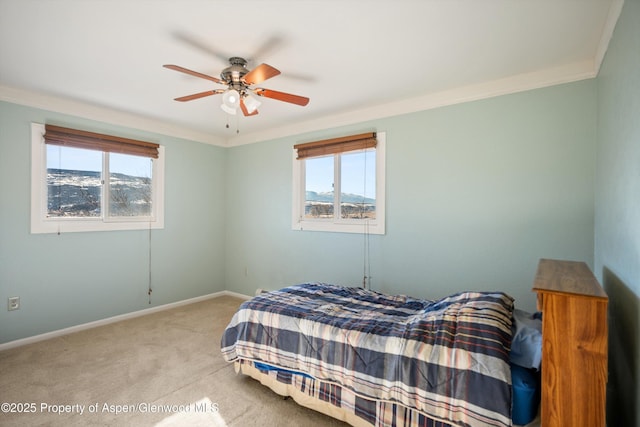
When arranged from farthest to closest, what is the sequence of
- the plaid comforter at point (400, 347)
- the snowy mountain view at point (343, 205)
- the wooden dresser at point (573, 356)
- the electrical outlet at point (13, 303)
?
the snowy mountain view at point (343, 205) < the electrical outlet at point (13, 303) < the plaid comforter at point (400, 347) < the wooden dresser at point (573, 356)

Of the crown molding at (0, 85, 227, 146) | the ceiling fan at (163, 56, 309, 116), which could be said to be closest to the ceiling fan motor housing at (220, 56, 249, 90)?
the ceiling fan at (163, 56, 309, 116)

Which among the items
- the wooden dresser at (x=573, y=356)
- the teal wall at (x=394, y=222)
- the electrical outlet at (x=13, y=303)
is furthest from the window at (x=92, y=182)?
the wooden dresser at (x=573, y=356)

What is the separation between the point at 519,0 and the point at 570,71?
1106 mm

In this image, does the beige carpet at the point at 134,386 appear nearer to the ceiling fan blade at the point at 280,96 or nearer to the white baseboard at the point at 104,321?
the white baseboard at the point at 104,321

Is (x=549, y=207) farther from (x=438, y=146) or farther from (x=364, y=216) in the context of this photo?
(x=364, y=216)

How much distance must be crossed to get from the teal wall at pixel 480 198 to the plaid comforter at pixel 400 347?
2.67 ft

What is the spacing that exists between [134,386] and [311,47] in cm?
279

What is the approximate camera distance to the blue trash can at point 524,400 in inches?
54.3

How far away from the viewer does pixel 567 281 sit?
54.1 inches

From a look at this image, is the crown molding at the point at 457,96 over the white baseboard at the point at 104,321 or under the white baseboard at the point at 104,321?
over

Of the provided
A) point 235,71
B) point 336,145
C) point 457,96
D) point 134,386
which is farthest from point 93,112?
point 457,96

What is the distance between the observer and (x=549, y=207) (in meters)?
2.46

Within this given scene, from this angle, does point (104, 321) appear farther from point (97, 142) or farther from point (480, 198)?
point (480, 198)

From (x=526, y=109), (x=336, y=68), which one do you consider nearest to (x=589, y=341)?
(x=526, y=109)
